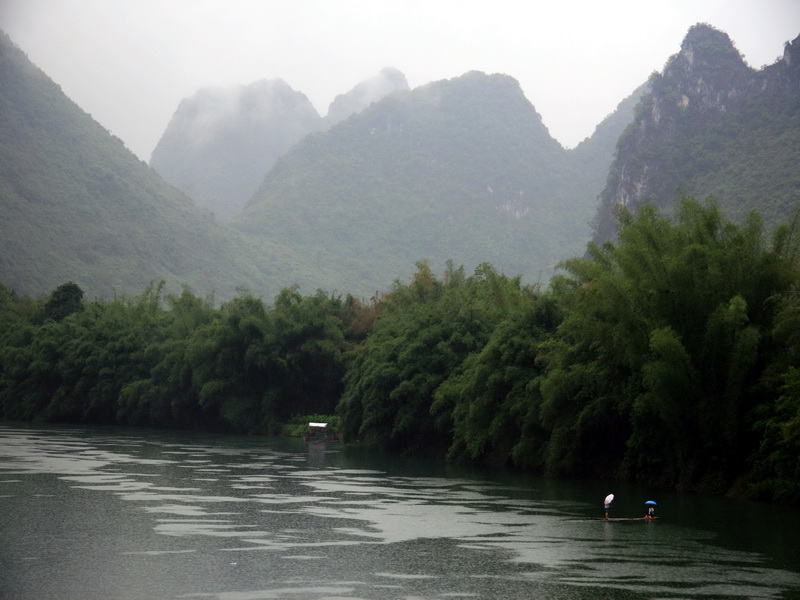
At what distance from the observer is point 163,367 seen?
57781 mm

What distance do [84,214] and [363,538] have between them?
93.4 metres

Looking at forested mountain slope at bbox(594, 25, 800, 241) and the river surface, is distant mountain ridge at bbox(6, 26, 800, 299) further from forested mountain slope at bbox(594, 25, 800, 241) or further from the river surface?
the river surface

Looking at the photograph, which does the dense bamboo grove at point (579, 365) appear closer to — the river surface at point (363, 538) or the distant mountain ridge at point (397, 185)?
the river surface at point (363, 538)

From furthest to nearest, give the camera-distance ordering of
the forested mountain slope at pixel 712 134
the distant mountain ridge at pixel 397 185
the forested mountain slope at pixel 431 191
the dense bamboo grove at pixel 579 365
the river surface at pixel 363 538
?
the forested mountain slope at pixel 431 191, the distant mountain ridge at pixel 397 185, the forested mountain slope at pixel 712 134, the dense bamboo grove at pixel 579 365, the river surface at pixel 363 538

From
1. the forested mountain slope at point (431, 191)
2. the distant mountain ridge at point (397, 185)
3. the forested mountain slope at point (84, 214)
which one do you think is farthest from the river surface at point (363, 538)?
the forested mountain slope at point (431, 191)

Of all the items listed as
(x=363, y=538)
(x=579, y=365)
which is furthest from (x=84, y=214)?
(x=363, y=538)

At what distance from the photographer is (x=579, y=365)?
28891 millimetres

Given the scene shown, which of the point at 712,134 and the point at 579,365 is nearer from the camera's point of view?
the point at 579,365

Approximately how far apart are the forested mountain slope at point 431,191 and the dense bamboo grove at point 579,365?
61533 millimetres

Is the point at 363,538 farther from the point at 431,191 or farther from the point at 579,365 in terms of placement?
the point at 431,191

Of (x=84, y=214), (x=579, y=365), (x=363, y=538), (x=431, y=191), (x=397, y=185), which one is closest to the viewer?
(x=363, y=538)

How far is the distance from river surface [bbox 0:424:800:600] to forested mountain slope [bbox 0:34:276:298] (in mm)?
67346

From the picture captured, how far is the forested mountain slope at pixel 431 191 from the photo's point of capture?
134 metres

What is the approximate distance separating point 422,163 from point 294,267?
52.7 m
